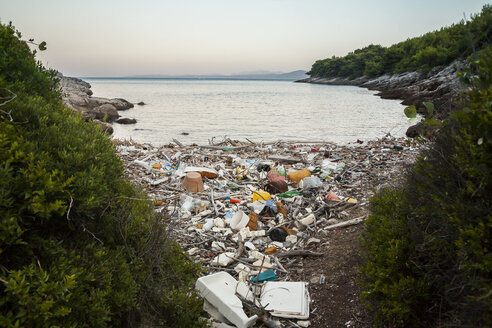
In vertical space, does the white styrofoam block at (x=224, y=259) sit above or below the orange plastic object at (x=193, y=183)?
below

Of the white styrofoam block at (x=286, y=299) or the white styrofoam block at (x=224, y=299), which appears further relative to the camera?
the white styrofoam block at (x=286, y=299)

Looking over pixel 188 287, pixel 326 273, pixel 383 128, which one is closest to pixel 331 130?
pixel 383 128

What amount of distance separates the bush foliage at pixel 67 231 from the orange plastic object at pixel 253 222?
8.80 feet

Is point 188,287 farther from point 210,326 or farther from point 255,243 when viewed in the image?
point 255,243

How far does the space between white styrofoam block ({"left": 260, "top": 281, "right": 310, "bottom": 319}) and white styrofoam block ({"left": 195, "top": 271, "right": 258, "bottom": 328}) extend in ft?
1.20

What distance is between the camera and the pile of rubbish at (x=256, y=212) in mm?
3785

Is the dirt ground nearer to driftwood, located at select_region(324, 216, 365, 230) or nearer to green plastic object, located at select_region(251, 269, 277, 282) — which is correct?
driftwood, located at select_region(324, 216, 365, 230)

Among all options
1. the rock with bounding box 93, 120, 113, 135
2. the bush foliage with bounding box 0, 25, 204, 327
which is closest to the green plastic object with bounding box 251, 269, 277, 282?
the bush foliage with bounding box 0, 25, 204, 327

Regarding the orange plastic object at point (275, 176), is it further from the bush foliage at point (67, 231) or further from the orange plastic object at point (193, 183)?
the bush foliage at point (67, 231)

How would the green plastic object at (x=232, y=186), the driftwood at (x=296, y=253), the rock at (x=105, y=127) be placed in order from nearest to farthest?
the rock at (x=105, y=127) < the driftwood at (x=296, y=253) < the green plastic object at (x=232, y=186)

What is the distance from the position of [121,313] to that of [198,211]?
14.3 feet

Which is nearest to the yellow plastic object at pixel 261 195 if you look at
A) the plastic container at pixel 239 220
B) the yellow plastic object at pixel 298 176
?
the plastic container at pixel 239 220

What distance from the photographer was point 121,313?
2.36 m

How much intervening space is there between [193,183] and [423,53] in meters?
62.3
